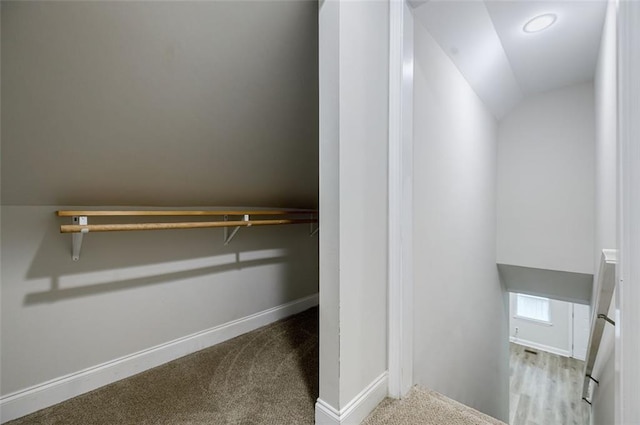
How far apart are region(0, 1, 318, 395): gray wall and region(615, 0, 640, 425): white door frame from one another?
3.87 feet

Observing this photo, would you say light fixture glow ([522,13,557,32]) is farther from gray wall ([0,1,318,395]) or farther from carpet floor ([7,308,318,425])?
carpet floor ([7,308,318,425])

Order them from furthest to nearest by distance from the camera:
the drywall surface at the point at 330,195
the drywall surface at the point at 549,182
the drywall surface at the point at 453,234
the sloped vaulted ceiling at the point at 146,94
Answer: the drywall surface at the point at 549,182
the drywall surface at the point at 453,234
the drywall surface at the point at 330,195
the sloped vaulted ceiling at the point at 146,94

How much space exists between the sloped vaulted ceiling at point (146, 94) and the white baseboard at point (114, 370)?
88cm

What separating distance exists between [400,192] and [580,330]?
629 centimetres

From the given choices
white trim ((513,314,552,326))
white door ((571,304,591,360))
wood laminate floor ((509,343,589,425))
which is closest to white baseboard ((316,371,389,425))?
wood laminate floor ((509,343,589,425))

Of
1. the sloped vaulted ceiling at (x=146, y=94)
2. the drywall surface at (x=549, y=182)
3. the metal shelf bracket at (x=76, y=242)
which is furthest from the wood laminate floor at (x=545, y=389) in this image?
the metal shelf bracket at (x=76, y=242)

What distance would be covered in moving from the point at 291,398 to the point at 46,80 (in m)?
1.68

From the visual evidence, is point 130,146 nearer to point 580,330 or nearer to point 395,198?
point 395,198

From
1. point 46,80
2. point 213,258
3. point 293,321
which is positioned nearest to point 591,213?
point 293,321

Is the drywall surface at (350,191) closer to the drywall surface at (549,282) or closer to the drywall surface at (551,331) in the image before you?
the drywall surface at (549,282)

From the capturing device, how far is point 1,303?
125 centimetres

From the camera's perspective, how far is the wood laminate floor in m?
4.08

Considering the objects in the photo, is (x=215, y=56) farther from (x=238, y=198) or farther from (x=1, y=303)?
(x=1, y=303)

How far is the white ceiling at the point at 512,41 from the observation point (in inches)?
66.6
